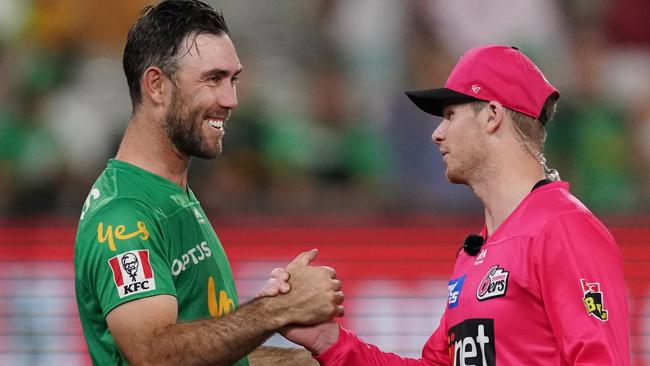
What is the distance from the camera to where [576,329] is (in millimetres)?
4410

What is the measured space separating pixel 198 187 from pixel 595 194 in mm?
3360

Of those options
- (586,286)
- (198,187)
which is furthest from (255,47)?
(586,286)

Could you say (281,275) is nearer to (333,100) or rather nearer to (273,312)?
(273,312)

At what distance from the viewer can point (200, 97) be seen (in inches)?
199

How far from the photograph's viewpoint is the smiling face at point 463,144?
5.03 m

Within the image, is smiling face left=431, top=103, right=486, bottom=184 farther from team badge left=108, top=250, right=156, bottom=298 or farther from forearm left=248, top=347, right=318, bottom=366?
team badge left=108, top=250, right=156, bottom=298

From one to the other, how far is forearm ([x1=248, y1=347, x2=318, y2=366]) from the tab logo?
35.3 inches

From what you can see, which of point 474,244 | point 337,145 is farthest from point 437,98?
point 337,145

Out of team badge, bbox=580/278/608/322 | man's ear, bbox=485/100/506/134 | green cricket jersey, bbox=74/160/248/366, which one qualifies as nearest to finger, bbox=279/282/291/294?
green cricket jersey, bbox=74/160/248/366

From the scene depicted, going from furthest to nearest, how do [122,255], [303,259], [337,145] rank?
1. [337,145]
2. [303,259]
3. [122,255]

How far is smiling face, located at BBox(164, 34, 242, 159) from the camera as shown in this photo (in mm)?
5043

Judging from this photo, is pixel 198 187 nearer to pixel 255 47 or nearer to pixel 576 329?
pixel 255 47

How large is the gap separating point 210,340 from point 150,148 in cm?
91

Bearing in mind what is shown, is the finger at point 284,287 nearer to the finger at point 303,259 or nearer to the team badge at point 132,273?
the finger at point 303,259
